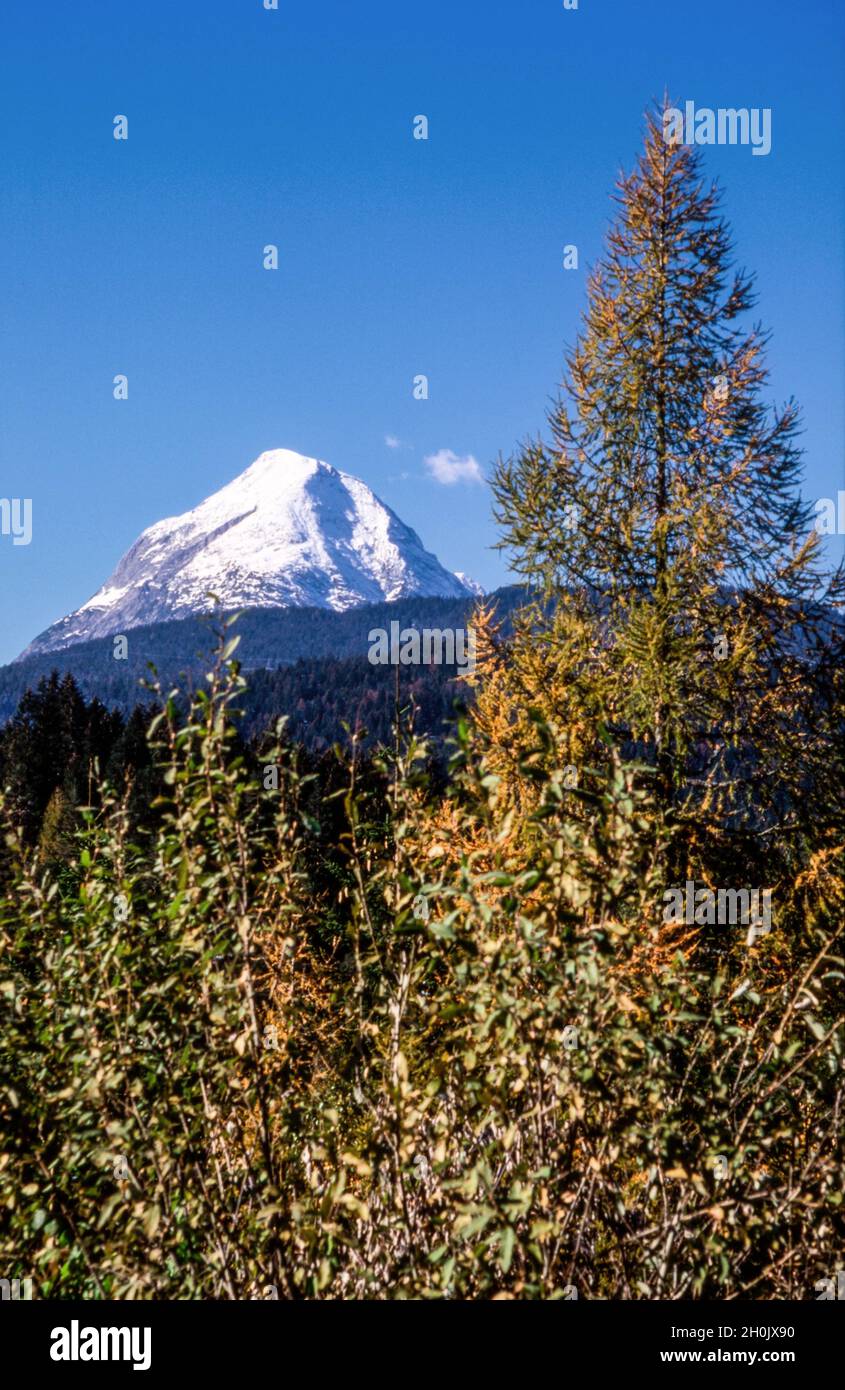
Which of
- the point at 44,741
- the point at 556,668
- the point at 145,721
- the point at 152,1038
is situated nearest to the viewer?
the point at 152,1038

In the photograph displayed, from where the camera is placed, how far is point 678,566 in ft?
28.7

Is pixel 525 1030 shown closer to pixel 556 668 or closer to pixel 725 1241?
pixel 725 1241

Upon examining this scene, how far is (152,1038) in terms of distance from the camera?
9.98 feet

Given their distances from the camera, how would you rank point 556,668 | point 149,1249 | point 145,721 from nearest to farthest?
point 149,1249 → point 556,668 → point 145,721

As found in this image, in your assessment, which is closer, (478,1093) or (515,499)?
(478,1093)

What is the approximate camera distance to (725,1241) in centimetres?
268

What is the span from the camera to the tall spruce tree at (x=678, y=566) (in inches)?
334

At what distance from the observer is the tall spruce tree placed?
8484 millimetres

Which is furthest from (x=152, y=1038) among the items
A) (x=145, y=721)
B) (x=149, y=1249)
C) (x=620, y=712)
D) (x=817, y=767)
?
(x=145, y=721)

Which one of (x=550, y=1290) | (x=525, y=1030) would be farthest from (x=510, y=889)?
(x=550, y=1290)

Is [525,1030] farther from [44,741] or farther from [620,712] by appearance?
[44,741]

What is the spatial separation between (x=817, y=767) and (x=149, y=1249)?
7.43m

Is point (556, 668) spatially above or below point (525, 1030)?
above

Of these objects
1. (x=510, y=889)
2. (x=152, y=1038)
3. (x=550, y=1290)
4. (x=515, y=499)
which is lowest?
(x=550, y=1290)
